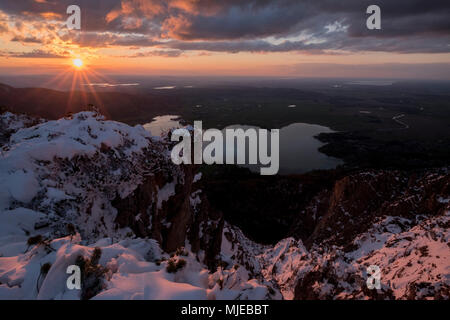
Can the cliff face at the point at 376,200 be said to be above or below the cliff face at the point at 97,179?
below

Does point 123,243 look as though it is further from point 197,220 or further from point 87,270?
A: point 197,220

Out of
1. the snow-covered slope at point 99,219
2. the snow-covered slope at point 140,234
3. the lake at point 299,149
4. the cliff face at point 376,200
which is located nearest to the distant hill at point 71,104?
the lake at point 299,149

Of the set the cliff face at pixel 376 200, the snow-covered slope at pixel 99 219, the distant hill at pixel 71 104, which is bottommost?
the cliff face at pixel 376 200

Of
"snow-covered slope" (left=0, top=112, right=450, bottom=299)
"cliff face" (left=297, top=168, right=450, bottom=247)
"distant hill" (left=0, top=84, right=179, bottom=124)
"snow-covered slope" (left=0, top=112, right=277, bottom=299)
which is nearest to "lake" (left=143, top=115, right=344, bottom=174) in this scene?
"distant hill" (left=0, top=84, right=179, bottom=124)

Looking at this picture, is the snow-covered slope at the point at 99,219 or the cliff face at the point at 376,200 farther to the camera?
the cliff face at the point at 376,200

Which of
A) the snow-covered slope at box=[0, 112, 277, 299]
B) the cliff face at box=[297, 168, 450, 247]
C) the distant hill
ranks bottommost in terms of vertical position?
the cliff face at box=[297, 168, 450, 247]

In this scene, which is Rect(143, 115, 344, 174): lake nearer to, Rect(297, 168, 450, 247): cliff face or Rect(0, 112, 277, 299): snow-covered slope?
Rect(297, 168, 450, 247): cliff face

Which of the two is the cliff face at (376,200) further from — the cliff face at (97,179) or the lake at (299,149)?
the lake at (299,149)
